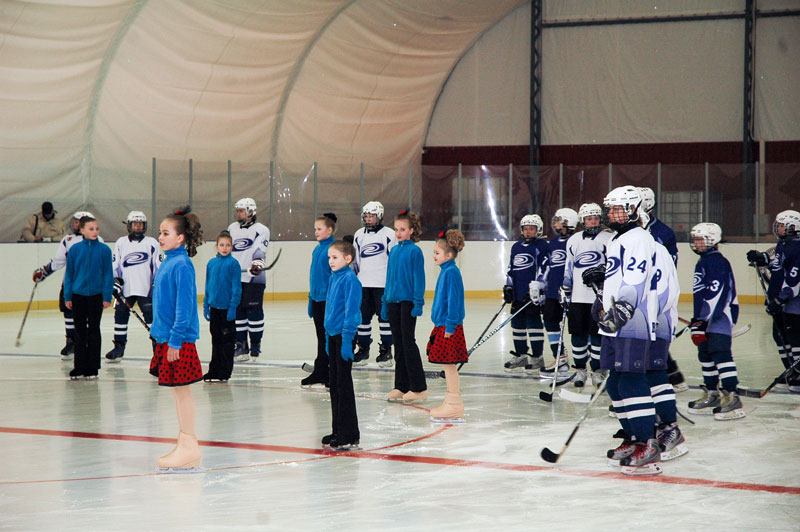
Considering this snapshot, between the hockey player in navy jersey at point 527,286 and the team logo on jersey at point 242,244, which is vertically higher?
the team logo on jersey at point 242,244

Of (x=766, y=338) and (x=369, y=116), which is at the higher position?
(x=369, y=116)

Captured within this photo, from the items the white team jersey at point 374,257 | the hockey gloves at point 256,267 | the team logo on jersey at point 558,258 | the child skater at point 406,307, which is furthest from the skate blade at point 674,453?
the hockey gloves at point 256,267

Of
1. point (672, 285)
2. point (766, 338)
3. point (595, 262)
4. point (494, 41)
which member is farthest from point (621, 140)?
point (672, 285)

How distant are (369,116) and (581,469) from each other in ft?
54.5

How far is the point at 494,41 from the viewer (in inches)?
874

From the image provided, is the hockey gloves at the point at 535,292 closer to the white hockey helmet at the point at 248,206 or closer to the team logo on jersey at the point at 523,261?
the team logo on jersey at the point at 523,261

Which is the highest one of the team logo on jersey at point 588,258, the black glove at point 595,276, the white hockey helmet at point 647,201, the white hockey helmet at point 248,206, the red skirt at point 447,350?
the white hockey helmet at point 248,206

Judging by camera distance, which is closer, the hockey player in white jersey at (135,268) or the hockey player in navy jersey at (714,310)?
the hockey player in navy jersey at (714,310)

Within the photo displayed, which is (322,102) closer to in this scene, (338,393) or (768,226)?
(768,226)

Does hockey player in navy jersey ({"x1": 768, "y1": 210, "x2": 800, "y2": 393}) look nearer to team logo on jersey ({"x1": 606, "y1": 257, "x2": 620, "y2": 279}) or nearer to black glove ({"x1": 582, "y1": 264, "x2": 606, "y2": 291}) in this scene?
black glove ({"x1": 582, "y1": 264, "x2": 606, "y2": 291})

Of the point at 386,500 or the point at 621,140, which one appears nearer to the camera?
the point at 386,500

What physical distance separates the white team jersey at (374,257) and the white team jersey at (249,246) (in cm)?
94

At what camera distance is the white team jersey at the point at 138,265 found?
962 cm

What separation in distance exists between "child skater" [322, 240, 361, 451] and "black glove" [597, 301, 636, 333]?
1372 mm
